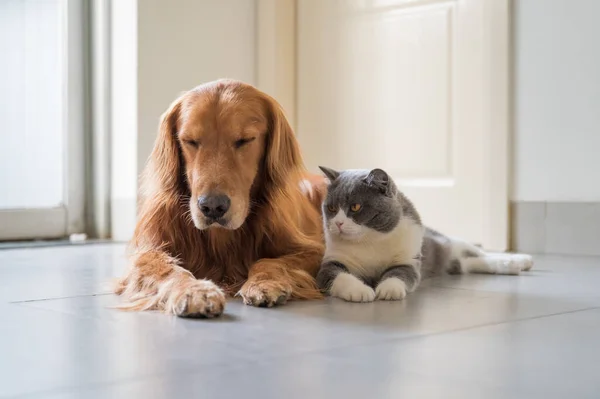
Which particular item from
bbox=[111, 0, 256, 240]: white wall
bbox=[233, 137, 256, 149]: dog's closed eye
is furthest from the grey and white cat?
bbox=[111, 0, 256, 240]: white wall

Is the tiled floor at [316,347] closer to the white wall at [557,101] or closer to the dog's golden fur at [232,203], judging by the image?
the dog's golden fur at [232,203]

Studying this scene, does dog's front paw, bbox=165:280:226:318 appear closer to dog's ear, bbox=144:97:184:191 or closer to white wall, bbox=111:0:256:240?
dog's ear, bbox=144:97:184:191

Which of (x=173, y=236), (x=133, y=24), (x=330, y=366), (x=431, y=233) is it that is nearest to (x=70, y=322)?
(x=173, y=236)

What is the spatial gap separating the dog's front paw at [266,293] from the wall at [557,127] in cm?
148

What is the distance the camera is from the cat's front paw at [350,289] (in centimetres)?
177

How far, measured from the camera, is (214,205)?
175 centimetres

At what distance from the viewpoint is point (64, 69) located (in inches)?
142

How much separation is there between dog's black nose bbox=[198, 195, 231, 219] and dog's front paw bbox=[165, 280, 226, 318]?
0.63 feet

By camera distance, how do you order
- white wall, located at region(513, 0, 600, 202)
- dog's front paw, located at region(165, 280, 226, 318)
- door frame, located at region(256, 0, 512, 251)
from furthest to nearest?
door frame, located at region(256, 0, 512, 251), white wall, located at region(513, 0, 600, 202), dog's front paw, located at region(165, 280, 226, 318)

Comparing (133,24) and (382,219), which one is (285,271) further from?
(133,24)

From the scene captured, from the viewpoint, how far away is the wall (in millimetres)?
2787

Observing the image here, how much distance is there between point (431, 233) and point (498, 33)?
109cm

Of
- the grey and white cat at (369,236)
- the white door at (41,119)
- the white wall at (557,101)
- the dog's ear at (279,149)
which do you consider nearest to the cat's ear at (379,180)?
the grey and white cat at (369,236)

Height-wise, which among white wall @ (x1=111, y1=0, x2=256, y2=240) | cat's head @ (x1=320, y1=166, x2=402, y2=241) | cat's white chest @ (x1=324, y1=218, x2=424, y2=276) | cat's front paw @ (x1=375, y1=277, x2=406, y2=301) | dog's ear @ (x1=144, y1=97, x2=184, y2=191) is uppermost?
white wall @ (x1=111, y1=0, x2=256, y2=240)
